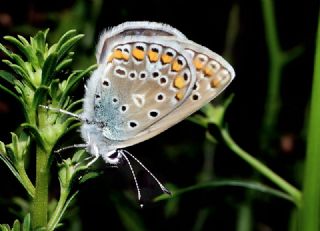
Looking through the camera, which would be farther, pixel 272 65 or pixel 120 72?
pixel 272 65

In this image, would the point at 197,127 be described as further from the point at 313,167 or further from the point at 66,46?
the point at 66,46

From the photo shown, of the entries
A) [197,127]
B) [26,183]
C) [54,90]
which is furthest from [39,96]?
[197,127]

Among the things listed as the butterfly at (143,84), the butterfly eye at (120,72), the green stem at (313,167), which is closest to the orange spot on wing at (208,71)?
the butterfly at (143,84)

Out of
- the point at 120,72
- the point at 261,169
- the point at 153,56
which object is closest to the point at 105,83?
the point at 120,72

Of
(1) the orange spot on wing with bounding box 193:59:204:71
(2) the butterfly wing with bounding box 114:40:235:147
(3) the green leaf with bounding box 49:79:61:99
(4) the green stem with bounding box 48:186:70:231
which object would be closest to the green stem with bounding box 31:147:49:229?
(4) the green stem with bounding box 48:186:70:231

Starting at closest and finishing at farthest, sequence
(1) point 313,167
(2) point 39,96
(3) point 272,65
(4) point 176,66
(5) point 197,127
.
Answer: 1. (2) point 39,96
2. (1) point 313,167
3. (4) point 176,66
4. (5) point 197,127
5. (3) point 272,65

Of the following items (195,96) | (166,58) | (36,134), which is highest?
(166,58)

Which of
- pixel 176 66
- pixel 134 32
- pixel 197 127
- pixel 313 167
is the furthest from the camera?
pixel 197 127

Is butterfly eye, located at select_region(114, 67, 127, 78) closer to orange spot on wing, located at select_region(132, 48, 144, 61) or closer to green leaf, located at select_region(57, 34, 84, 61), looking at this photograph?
orange spot on wing, located at select_region(132, 48, 144, 61)

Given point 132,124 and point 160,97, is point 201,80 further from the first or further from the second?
point 132,124

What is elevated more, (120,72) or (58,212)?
(120,72)
